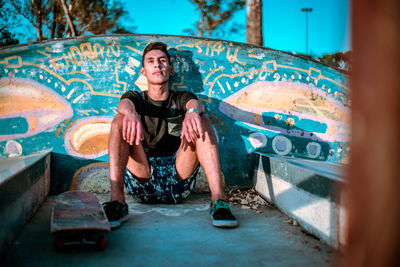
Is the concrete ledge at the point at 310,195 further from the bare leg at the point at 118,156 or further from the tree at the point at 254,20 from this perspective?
the tree at the point at 254,20

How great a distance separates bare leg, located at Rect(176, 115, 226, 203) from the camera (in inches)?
107

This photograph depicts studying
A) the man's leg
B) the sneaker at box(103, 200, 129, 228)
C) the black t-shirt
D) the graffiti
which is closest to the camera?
the sneaker at box(103, 200, 129, 228)

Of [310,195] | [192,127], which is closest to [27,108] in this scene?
[192,127]

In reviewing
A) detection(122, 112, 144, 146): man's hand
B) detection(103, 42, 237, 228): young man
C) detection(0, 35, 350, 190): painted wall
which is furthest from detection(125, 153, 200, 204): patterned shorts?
detection(0, 35, 350, 190): painted wall

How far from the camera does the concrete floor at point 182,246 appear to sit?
1.76 m

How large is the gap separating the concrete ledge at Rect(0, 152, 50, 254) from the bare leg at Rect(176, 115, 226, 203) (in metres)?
1.29

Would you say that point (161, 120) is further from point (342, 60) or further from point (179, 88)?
point (342, 60)

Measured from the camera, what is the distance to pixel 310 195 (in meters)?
2.21

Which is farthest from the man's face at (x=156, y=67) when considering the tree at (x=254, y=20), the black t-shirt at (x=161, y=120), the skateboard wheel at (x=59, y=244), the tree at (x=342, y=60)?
the tree at (x=254, y=20)

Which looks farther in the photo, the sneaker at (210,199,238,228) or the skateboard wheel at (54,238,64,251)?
the sneaker at (210,199,238,228)

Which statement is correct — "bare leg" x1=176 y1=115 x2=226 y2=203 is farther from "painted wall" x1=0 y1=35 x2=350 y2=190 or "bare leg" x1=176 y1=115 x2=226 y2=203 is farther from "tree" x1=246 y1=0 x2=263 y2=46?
"tree" x1=246 y1=0 x2=263 y2=46

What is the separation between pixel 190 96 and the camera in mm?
3135

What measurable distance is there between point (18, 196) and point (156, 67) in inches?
70.6

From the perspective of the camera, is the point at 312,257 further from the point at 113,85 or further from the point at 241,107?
the point at 113,85
